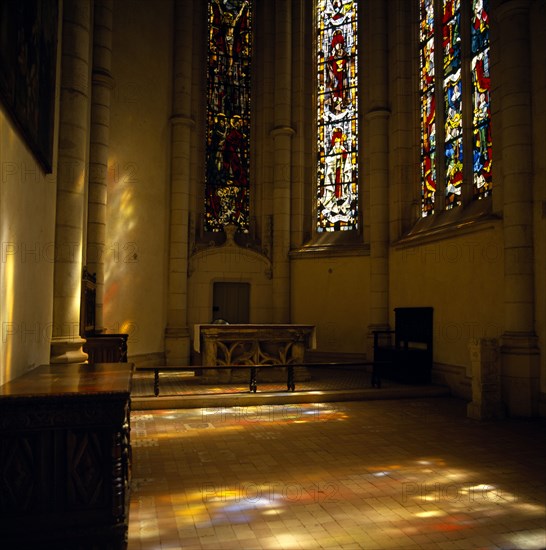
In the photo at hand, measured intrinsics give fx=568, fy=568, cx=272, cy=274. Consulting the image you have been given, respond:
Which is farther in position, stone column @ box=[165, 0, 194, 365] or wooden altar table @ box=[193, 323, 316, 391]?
stone column @ box=[165, 0, 194, 365]

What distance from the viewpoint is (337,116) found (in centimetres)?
1360

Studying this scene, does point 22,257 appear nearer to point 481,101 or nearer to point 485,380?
point 485,380

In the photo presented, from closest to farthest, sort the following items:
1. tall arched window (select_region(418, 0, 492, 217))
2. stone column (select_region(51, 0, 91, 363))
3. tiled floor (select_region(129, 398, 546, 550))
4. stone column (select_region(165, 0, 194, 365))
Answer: tiled floor (select_region(129, 398, 546, 550)) < stone column (select_region(51, 0, 91, 363)) < tall arched window (select_region(418, 0, 492, 217)) < stone column (select_region(165, 0, 194, 365))

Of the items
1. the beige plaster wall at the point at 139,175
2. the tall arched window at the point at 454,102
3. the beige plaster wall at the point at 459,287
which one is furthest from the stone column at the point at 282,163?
the tall arched window at the point at 454,102

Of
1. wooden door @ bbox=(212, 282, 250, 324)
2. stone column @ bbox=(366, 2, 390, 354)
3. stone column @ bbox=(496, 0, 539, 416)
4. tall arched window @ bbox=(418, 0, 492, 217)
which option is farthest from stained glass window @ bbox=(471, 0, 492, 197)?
wooden door @ bbox=(212, 282, 250, 324)

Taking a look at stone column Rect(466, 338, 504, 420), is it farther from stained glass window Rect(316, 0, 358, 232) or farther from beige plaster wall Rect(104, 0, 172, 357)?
beige plaster wall Rect(104, 0, 172, 357)

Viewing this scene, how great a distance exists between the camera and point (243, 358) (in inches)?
408

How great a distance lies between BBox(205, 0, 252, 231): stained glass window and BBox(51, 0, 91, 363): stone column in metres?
6.78

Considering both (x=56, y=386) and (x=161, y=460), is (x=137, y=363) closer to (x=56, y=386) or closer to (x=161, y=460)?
(x=161, y=460)

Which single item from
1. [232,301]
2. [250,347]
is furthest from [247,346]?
[232,301]

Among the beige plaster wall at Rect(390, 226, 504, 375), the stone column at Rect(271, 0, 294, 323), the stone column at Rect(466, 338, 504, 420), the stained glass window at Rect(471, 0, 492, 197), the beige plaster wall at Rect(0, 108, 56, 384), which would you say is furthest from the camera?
the stone column at Rect(271, 0, 294, 323)

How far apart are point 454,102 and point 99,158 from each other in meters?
6.75

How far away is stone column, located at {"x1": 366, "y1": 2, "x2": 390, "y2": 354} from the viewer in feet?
39.8

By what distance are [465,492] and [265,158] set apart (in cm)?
1044
